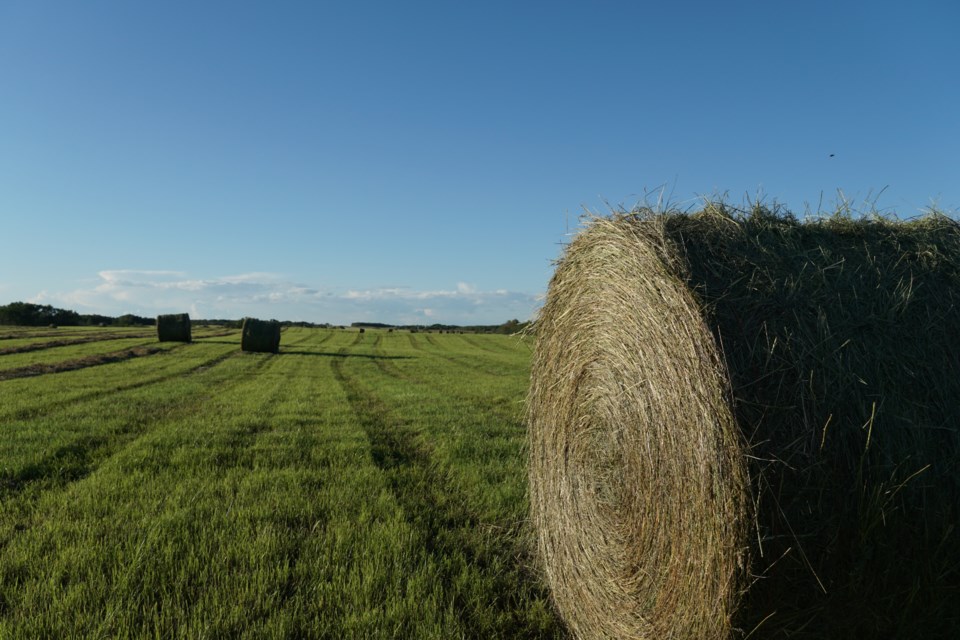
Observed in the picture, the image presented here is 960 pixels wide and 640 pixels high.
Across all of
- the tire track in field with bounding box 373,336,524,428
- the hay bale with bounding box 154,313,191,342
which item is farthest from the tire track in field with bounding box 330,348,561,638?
the hay bale with bounding box 154,313,191,342

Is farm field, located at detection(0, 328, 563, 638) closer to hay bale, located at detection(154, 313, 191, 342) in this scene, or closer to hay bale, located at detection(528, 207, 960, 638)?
hay bale, located at detection(528, 207, 960, 638)

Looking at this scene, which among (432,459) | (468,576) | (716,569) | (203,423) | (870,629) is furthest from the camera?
(203,423)

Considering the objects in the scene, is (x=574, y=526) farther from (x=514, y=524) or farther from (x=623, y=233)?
(x=623, y=233)

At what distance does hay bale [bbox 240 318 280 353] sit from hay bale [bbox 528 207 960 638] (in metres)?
30.9

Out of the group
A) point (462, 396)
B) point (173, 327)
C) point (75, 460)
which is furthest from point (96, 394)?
point (173, 327)

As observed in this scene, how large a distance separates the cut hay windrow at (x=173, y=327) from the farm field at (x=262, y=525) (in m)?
26.7

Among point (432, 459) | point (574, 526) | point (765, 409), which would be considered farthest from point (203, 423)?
point (765, 409)

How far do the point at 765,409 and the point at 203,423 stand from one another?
9729mm

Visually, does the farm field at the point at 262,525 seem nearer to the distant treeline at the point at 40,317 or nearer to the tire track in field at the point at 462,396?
the tire track in field at the point at 462,396

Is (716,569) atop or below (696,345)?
below

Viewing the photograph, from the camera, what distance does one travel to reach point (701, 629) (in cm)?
298

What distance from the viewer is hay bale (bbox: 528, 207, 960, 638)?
2922 mm

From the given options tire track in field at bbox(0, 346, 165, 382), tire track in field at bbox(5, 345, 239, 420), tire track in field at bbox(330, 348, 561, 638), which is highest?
tire track in field at bbox(0, 346, 165, 382)

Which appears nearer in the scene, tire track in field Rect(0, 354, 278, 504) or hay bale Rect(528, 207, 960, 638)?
hay bale Rect(528, 207, 960, 638)
